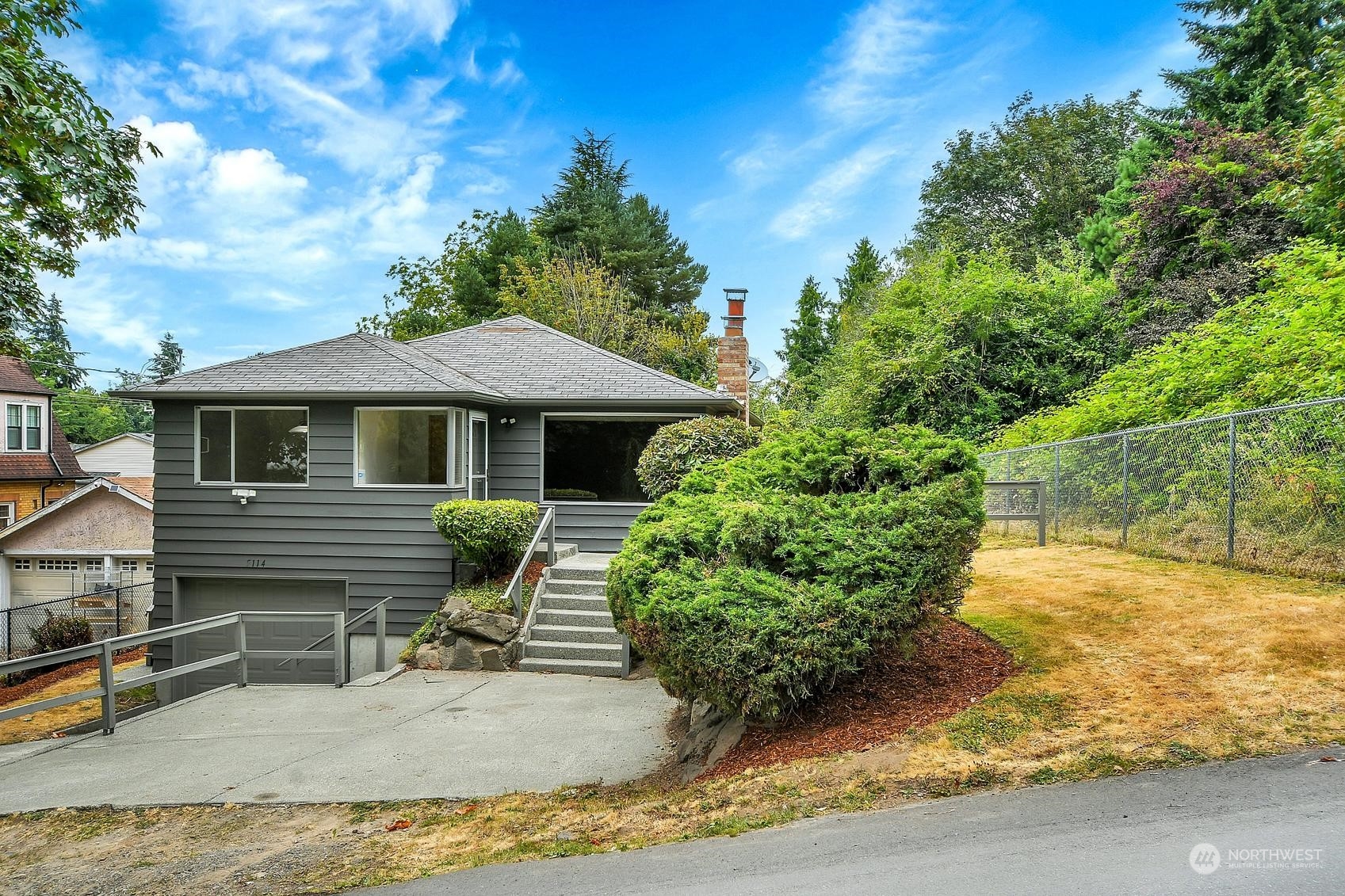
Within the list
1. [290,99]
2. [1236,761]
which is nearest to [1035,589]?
[1236,761]

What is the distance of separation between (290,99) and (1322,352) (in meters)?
20.9

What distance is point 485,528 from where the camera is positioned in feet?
34.8

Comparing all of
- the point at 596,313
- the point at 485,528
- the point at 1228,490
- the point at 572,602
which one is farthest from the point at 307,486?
the point at 596,313

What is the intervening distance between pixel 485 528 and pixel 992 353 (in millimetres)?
15048

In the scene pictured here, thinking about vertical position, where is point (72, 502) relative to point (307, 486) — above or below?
below

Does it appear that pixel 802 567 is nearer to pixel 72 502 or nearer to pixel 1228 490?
pixel 1228 490

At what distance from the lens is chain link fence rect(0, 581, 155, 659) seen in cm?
1700

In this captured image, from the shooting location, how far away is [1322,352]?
9398 mm

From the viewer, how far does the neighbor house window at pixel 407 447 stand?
1155cm

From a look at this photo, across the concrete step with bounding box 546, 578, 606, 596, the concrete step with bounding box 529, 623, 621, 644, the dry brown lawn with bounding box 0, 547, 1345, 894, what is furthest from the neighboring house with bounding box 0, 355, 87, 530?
the dry brown lawn with bounding box 0, 547, 1345, 894

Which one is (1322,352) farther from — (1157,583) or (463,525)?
(463,525)

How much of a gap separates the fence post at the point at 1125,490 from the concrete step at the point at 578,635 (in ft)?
21.2

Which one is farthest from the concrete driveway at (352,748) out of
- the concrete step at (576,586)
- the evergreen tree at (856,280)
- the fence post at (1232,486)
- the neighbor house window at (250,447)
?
the evergreen tree at (856,280)

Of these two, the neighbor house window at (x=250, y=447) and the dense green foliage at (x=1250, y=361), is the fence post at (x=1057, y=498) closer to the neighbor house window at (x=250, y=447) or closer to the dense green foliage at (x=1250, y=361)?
the dense green foliage at (x=1250, y=361)
